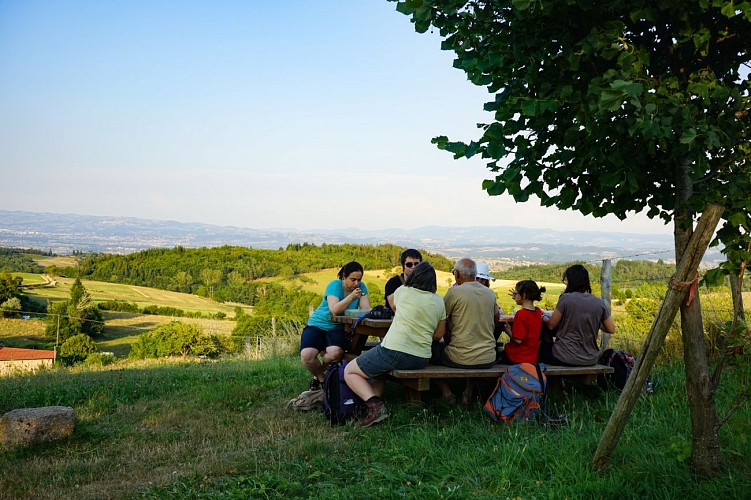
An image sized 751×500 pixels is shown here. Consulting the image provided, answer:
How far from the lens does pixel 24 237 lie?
112062 mm

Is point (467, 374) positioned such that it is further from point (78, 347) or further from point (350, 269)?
point (78, 347)

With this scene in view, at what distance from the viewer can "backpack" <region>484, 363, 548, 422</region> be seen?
5.34 meters

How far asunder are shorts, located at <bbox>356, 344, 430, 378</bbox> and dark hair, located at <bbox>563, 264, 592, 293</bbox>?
6.16 feet

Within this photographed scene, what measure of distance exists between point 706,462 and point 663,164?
1824 mm

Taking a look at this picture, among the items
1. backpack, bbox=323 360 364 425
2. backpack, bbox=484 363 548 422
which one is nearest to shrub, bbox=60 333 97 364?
backpack, bbox=323 360 364 425

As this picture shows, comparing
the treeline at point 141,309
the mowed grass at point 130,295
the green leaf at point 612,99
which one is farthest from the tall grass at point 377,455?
the treeline at point 141,309

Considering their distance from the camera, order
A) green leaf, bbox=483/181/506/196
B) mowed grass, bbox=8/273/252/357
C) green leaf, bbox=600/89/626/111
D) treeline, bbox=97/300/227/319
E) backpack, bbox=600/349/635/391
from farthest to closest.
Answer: treeline, bbox=97/300/227/319, mowed grass, bbox=8/273/252/357, backpack, bbox=600/349/635/391, green leaf, bbox=483/181/506/196, green leaf, bbox=600/89/626/111

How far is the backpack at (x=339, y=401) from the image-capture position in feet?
19.0

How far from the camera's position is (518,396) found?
537 centimetres

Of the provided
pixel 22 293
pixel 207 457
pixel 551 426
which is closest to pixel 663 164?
pixel 551 426

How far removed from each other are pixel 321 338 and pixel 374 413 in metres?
1.92

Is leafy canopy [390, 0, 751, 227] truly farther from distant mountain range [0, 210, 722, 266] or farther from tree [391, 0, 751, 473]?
distant mountain range [0, 210, 722, 266]

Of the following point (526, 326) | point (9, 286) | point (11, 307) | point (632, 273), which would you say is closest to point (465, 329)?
point (526, 326)

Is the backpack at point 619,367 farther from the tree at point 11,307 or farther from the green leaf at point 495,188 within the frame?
the tree at point 11,307
